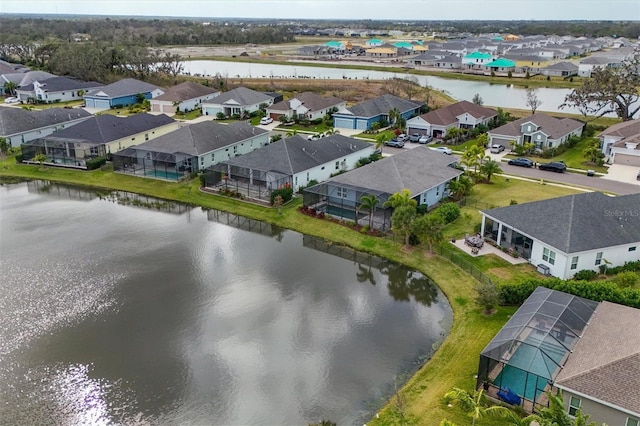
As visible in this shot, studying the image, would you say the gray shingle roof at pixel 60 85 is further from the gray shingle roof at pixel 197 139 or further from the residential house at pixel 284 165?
the residential house at pixel 284 165

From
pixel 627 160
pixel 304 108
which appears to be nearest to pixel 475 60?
pixel 304 108

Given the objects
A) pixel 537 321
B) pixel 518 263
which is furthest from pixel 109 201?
pixel 537 321

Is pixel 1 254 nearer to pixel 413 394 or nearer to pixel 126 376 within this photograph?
pixel 126 376

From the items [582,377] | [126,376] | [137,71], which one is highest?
[137,71]

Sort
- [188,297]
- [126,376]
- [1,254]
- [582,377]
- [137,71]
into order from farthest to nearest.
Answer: [137,71] → [1,254] → [188,297] → [126,376] → [582,377]

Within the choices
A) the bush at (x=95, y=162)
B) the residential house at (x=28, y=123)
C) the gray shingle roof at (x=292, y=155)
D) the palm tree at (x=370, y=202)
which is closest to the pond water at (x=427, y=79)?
the gray shingle roof at (x=292, y=155)

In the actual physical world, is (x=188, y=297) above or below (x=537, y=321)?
below
